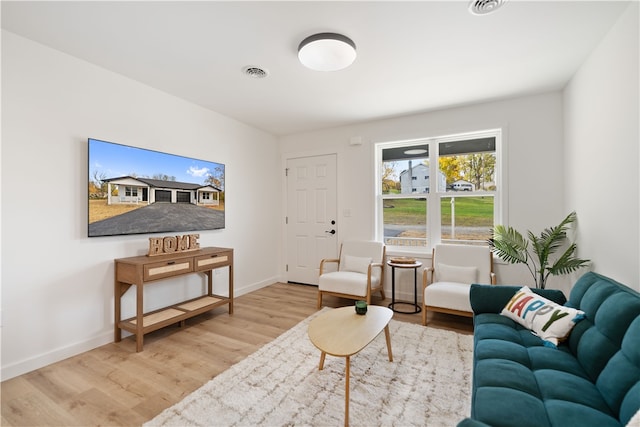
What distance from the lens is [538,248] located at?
9.88ft

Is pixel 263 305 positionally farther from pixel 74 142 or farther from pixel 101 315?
pixel 74 142

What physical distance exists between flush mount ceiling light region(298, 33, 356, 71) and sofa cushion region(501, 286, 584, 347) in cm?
A: 222

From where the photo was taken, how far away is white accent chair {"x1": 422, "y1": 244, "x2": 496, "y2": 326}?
293 cm

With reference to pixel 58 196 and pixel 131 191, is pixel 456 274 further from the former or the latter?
pixel 58 196

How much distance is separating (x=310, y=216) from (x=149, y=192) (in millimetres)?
2389

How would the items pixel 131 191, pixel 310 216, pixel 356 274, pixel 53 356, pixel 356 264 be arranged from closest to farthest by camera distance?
1. pixel 53 356
2. pixel 131 191
3. pixel 356 274
4. pixel 356 264
5. pixel 310 216

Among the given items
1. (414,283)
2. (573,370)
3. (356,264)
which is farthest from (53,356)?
(414,283)

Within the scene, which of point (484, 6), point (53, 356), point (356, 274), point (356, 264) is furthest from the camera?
point (356, 264)

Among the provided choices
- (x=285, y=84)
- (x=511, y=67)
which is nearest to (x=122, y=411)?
(x=285, y=84)

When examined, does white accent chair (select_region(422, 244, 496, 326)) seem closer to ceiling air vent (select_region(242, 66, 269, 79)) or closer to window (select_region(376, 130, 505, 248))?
window (select_region(376, 130, 505, 248))

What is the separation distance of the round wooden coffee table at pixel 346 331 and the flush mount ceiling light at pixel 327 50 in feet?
6.54

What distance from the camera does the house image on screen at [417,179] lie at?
395cm

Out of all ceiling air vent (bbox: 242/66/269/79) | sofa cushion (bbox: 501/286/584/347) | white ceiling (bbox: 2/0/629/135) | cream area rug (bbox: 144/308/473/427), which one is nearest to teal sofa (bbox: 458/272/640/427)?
sofa cushion (bbox: 501/286/584/347)

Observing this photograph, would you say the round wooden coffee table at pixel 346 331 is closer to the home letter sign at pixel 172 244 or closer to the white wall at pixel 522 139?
the home letter sign at pixel 172 244
